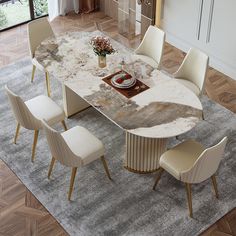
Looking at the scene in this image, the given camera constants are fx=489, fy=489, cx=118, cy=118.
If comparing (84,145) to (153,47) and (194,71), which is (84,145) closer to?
(194,71)

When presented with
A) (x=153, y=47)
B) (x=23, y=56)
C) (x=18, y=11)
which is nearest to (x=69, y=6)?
(x=18, y=11)

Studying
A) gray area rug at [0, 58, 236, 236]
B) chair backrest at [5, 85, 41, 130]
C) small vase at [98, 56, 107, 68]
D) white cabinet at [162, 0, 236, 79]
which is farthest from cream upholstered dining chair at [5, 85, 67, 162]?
white cabinet at [162, 0, 236, 79]

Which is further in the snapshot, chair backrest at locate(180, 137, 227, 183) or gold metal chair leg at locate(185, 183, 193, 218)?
gold metal chair leg at locate(185, 183, 193, 218)

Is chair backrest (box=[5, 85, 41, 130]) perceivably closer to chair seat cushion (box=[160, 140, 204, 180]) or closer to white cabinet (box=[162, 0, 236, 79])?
chair seat cushion (box=[160, 140, 204, 180])

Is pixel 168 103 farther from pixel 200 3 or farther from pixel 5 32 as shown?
pixel 5 32

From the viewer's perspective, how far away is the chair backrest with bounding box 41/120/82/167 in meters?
4.08

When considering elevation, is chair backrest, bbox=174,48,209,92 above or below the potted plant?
below

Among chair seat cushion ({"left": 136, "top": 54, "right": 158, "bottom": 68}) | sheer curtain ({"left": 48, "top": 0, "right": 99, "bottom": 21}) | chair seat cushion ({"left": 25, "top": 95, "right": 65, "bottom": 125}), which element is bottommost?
sheer curtain ({"left": 48, "top": 0, "right": 99, "bottom": 21})

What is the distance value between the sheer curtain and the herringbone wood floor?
105 mm

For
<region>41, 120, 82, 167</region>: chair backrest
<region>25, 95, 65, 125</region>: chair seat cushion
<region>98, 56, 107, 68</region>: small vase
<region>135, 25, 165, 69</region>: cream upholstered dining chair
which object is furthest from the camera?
<region>135, 25, 165, 69</region>: cream upholstered dining chair

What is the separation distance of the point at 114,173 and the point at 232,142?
129 centimetres

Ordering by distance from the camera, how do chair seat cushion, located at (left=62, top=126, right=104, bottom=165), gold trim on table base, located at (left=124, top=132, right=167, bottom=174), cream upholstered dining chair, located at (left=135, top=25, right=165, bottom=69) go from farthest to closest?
cream upholstered dining chair, located at (left=135, top=25, right=165, bottom=69), gold trim on table base, located at (left=124, top=132, right=167, bottom=174), chair seat cushion, located at (left=62, top=126, right=104, bottom=165)

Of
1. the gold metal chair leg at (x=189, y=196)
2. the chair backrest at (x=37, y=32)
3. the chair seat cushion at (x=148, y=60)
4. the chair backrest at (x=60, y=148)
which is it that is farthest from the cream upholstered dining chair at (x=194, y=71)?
the chair backrest at (x=37, y=32)

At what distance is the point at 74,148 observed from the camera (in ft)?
14.4
